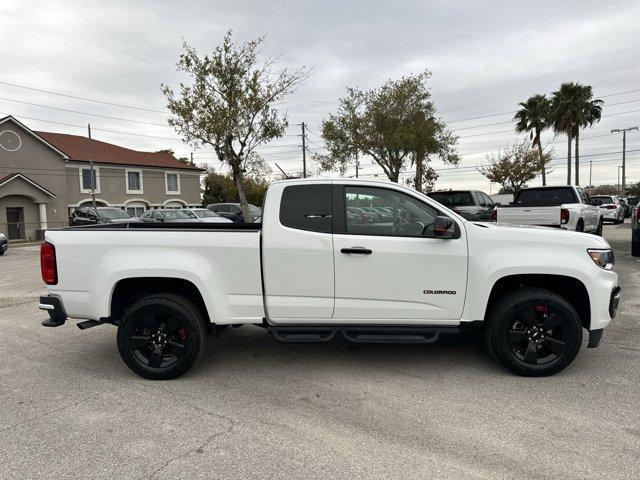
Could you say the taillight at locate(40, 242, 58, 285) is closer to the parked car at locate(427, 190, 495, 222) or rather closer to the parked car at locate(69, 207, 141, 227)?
the parked car at locate(427, 190, 495, 222)

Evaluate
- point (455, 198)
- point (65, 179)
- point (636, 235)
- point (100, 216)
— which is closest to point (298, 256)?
point (636, 235)

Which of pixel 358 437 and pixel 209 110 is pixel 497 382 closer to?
pixel 358 437

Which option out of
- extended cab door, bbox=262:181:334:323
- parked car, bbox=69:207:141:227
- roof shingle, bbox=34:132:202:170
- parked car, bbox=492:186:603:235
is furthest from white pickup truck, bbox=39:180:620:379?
roof shingle, bbox=34:132:202:170

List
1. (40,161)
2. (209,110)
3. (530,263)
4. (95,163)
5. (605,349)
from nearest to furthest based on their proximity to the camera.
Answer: (530,263) < (605,349) < (209,110) < (40,161) < (95,163)

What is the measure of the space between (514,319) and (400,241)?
125cm

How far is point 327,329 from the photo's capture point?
418 cm

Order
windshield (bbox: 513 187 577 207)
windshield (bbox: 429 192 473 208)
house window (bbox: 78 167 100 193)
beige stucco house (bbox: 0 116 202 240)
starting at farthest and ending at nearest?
house window (bbox: 78 167 100 193) < beige stucco house (bbox: 0 116 202 240) < windshield (bbox: 429 192 473 208) < windshield (bbox: 513 187 577 207)

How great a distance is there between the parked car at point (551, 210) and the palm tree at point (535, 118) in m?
29.1

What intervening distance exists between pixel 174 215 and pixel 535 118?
31734 millimetres

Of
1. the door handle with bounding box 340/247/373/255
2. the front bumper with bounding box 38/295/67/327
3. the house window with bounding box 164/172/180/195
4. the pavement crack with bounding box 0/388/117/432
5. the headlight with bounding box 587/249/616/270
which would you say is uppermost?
the house window with bounding box 164/172/180/195

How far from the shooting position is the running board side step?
4.14m

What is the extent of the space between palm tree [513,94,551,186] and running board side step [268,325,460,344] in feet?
126

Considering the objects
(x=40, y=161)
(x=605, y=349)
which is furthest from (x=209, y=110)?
(x=40, y=161)

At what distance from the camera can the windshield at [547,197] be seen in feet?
37.4
